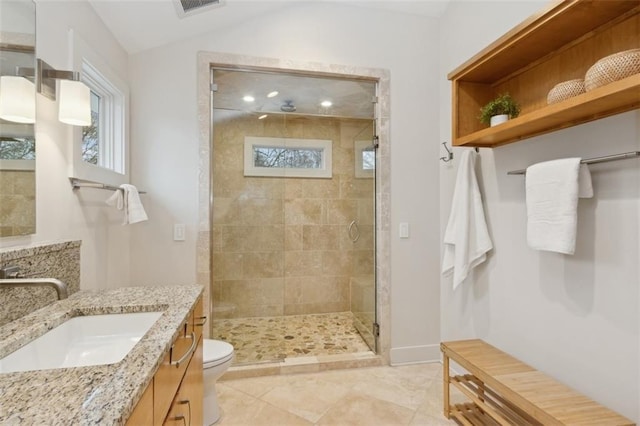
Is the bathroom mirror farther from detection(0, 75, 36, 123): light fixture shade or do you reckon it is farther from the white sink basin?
the white sink basin

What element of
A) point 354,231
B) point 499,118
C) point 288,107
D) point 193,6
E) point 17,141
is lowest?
point 354,231

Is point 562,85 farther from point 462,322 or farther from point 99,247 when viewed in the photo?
point 99,247

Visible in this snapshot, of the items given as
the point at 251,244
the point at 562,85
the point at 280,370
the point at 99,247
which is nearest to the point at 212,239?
the point at 251,244

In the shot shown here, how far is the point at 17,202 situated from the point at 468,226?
2331 mm

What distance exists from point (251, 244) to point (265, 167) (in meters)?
0.72

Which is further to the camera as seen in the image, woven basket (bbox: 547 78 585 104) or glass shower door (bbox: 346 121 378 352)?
glass shower door (bbox: 346 121 378 352)

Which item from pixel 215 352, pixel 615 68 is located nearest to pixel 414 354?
pixel 215 352

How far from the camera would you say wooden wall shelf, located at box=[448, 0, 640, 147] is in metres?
1.30

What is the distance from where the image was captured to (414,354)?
2.68 meters

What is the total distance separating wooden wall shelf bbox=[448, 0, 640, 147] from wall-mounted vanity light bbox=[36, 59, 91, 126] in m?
2.01

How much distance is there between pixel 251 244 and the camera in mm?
2893

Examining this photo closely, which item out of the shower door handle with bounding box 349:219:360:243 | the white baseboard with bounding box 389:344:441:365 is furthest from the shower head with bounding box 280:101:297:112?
the white baseboard with bounding box 389:344:441:365

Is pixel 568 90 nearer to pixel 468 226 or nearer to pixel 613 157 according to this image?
pixel 613 157

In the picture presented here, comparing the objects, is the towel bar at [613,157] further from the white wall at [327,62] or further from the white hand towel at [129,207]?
the white hand towel at [129,207]
